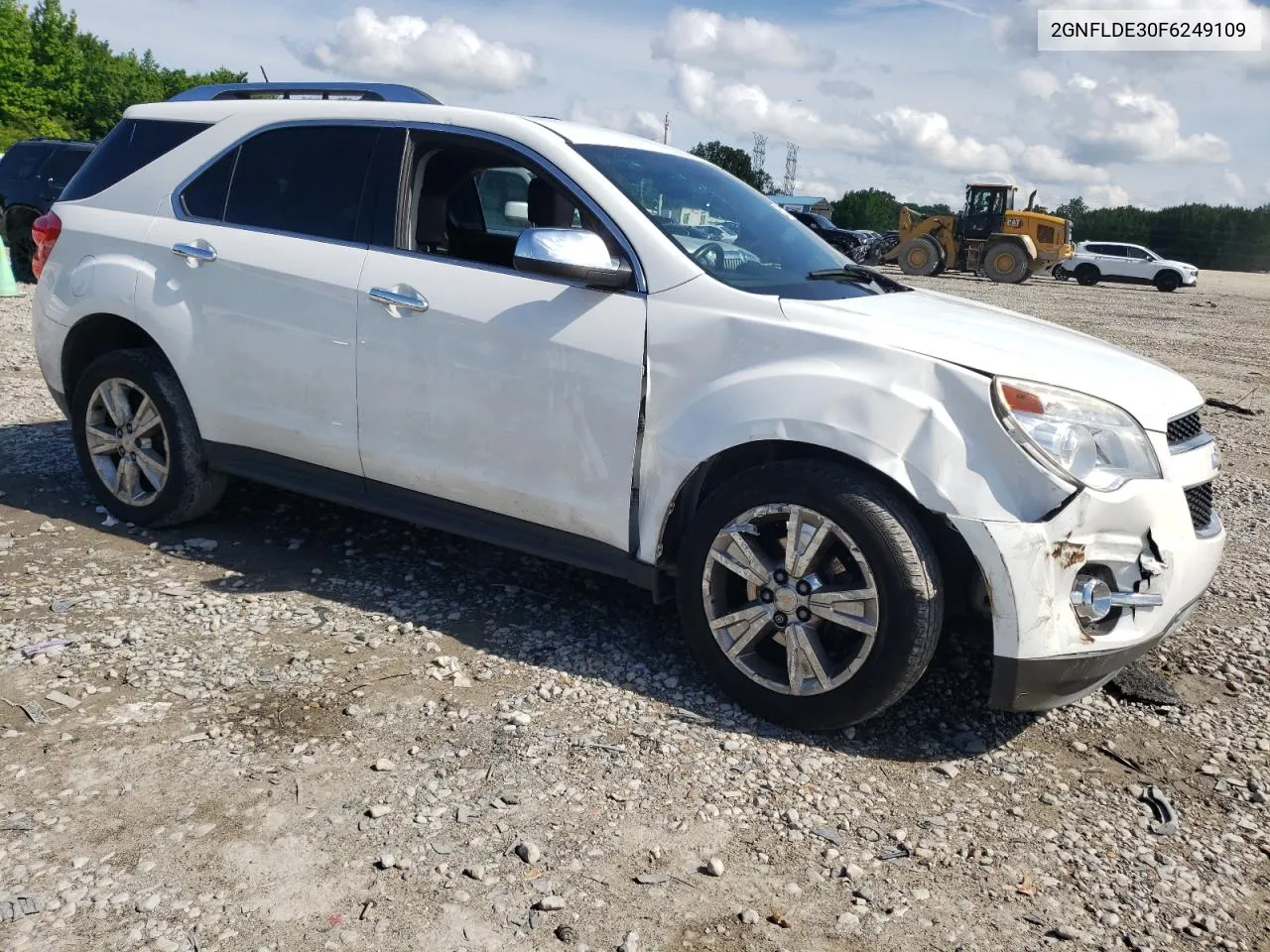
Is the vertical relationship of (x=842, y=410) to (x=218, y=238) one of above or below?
below

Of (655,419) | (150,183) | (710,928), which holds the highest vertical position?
(150,183)

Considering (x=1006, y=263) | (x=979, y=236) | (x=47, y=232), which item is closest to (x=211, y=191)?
(x=47, y=232)

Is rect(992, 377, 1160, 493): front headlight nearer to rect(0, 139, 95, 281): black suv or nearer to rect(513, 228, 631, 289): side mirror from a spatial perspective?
rect(513, 228, 631, 289): side mirror

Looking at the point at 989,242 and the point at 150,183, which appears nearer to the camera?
the point at 150,183

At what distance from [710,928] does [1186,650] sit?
8.69 feet

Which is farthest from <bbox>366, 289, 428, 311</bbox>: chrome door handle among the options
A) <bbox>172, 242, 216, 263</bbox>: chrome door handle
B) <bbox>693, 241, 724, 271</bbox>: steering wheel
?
<bbox>693, 241, 724, 271</bbox>: steering wheel

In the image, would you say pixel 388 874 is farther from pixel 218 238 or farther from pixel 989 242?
pixel 989 242

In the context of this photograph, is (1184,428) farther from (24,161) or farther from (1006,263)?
(1006,263)

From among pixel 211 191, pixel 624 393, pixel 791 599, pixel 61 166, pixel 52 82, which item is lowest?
pixel 791 599

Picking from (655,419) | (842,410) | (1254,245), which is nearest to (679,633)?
(655,419)

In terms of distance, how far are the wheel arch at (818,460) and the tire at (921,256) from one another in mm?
29068

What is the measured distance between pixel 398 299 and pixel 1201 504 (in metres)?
2.78

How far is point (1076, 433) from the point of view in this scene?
3.03 meters

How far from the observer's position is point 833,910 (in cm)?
257
